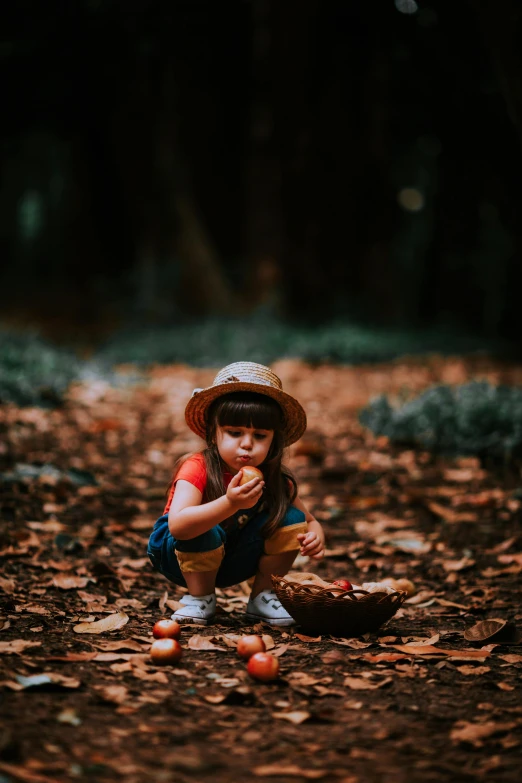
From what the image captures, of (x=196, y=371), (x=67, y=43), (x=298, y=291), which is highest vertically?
(x=67, y=43)

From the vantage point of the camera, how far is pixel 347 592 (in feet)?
9.73

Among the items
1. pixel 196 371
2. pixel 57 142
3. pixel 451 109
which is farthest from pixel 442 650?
pixel 57 142

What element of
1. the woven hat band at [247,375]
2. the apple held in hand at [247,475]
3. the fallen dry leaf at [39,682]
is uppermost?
the woven hat band at [247,375]

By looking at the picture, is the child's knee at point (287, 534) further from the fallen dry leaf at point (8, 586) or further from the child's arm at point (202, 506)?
the fallen dry leaf at point (8, 586)

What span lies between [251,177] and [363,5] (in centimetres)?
387

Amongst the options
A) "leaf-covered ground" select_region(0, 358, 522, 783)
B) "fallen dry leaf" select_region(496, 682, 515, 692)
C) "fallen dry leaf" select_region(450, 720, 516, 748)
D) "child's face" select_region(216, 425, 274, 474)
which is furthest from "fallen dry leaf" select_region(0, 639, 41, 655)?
"fallen dry leaf" select_region(496, 682, 515, 692)

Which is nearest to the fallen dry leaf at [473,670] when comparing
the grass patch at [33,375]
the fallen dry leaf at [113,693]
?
the fallen dry leaf at [113,693]

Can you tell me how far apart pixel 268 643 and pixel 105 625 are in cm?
63

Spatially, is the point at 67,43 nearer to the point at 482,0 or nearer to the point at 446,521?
the point at 482,0

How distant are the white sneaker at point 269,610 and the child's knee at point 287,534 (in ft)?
0.60

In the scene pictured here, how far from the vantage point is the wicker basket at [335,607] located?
9.94 ft

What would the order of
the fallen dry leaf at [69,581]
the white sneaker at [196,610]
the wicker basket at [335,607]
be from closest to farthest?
the wicker basket at [335,607]
the white sneaker at [196,610]
the fallen dry leaf at [69,581]

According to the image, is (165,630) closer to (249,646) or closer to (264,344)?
(249,646)

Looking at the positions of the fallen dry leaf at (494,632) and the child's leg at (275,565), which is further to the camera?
the child's leg at (275,565)
